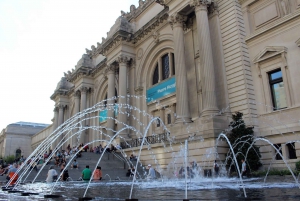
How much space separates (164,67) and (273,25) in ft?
40.7

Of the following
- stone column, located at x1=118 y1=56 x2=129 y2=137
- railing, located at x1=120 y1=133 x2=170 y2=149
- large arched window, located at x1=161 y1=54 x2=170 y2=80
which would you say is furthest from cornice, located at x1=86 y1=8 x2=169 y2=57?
railing, located at x1=120 y1=133 x2=170 y2=149

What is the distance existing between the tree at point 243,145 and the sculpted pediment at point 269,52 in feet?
15.2

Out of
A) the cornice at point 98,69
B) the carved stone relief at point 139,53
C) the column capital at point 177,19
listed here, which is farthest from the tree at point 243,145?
the cornice at point 98,69

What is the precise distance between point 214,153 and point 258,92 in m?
5.39

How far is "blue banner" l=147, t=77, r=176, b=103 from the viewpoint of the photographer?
2486cm

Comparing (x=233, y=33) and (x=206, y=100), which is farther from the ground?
(x=233, y=33)

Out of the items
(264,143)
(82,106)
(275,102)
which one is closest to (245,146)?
(264,143)

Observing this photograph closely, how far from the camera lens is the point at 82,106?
40.6m

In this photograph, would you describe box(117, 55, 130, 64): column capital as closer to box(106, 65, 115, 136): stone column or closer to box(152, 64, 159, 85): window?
box(106, 65, 115, 136): stone column

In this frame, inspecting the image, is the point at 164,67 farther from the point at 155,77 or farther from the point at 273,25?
the point at 273,25

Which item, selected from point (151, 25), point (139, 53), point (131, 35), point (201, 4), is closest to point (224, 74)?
point (201, 4)

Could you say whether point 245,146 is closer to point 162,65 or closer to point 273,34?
point 273,34

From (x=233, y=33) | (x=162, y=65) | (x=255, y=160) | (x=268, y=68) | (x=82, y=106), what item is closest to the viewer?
(x=255, y=160)

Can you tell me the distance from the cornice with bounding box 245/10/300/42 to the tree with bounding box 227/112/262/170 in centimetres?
612
